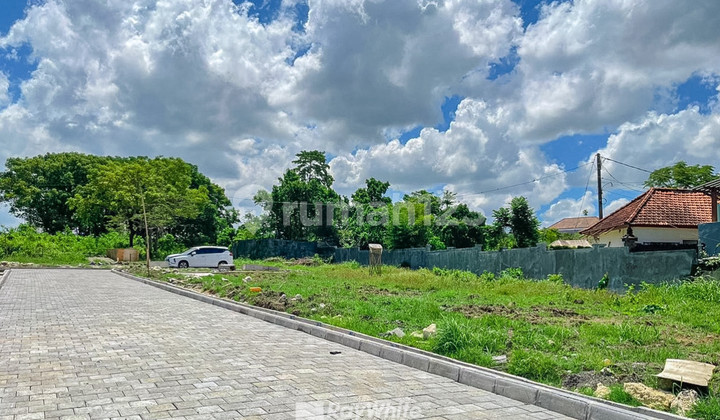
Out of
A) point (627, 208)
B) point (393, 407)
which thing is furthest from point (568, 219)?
point (393, 407)

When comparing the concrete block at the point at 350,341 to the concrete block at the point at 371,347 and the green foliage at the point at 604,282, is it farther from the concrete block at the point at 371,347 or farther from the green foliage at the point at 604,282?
the green foliage at the point at 604,282

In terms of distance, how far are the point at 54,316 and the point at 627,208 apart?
998 inches

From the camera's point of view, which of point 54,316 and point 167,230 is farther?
point 167,230

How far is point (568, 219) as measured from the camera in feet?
347

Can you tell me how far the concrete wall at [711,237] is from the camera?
13507mm

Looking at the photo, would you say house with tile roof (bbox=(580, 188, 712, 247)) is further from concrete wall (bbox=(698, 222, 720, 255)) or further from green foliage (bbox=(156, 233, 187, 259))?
green foliage (bbox=(156, 233, 187, 259))

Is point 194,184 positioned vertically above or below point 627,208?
above

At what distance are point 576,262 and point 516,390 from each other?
1275cm

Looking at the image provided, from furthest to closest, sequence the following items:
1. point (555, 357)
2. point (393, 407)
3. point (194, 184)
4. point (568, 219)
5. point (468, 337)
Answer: point (568, 219) < point (194, 184) < point (468, 337) < point (555, 357) < point (393, 407)

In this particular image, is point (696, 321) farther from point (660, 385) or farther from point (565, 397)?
point (565, 397)

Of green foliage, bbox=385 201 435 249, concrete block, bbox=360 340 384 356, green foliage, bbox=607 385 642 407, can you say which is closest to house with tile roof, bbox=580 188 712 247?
green foliage, bbox=385 201 435 249

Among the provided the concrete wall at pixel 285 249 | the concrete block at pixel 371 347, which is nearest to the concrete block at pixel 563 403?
the concrete block at pixel 371 347

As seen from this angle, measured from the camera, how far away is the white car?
35156mm

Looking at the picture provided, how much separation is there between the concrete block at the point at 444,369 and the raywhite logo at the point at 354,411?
1.37 m
